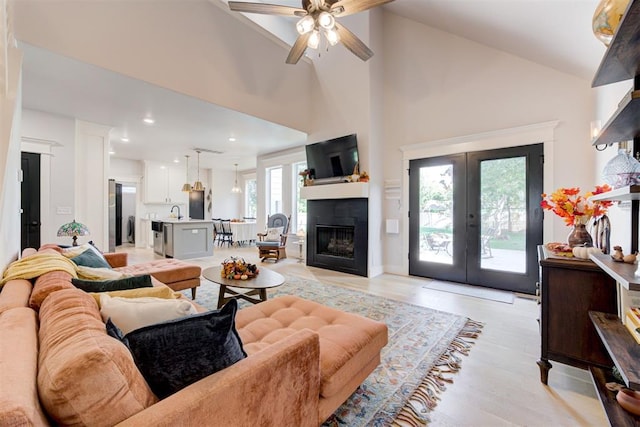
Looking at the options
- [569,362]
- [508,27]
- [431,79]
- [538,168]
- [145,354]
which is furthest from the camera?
[431,79]

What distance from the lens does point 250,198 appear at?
1073cm

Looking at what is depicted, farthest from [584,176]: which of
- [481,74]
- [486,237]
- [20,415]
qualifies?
[20,415]

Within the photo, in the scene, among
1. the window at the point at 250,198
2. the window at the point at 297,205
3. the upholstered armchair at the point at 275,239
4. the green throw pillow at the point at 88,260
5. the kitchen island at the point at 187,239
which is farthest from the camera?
the window at the point at 250,198

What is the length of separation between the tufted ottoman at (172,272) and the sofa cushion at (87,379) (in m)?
2.37

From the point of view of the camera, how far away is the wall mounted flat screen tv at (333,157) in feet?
15.7

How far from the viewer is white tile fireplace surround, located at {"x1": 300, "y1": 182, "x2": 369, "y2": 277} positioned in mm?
4672

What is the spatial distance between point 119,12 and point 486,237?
535 centimetres

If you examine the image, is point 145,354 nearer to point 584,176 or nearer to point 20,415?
point 20,415

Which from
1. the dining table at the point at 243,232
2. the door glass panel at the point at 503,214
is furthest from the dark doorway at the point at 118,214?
the door glass panel at the point at 503,214

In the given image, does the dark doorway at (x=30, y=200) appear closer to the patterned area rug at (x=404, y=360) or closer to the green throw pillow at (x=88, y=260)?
the green throw pillow at (x=88, y=260)

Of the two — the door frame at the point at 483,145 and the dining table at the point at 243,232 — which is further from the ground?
the door frame at the point at 483,145

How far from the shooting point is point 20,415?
0.56 metres

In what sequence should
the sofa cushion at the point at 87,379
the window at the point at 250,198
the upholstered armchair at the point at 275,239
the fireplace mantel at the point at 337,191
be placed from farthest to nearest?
the window at the point at 250,198, the upholstered armchair at the point at 275,239, the fireplace mantel at the point at 337,191, the sofa cushion at the point at 87,379

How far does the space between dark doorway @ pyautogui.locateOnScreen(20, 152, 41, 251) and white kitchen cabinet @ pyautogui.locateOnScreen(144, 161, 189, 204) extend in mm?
4076
